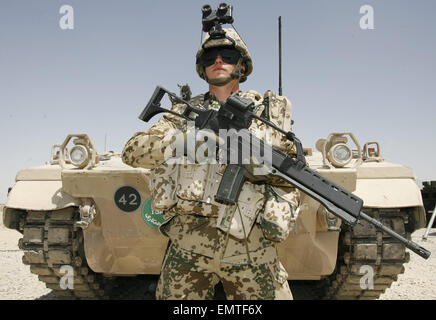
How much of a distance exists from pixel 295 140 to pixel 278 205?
395 mm

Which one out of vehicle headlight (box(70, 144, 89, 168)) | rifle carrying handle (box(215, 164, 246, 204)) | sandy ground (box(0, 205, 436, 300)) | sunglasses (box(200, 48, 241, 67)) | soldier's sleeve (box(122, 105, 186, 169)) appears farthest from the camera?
sandy ground (box(0, 205, 436, 300))

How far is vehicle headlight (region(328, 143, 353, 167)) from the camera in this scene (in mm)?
3516

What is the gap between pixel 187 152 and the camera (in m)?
2.23

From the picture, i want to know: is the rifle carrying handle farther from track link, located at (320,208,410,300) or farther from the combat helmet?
track link, located at (320,208,410,300)

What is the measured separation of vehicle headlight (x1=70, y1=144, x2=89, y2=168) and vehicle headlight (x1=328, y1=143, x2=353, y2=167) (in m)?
2.29

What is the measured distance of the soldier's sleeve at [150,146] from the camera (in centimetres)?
230

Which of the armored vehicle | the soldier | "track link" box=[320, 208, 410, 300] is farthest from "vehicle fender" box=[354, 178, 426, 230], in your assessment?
the soldier

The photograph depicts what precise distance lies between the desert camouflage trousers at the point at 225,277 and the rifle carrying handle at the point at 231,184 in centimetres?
37

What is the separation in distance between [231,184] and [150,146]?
0.56 metres

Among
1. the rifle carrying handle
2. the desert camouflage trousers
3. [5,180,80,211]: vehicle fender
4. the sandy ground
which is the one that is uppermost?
the rifle carrying handle

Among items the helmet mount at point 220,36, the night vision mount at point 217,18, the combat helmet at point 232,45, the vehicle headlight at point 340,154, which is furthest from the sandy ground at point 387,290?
the night vision mount at point 217,18
